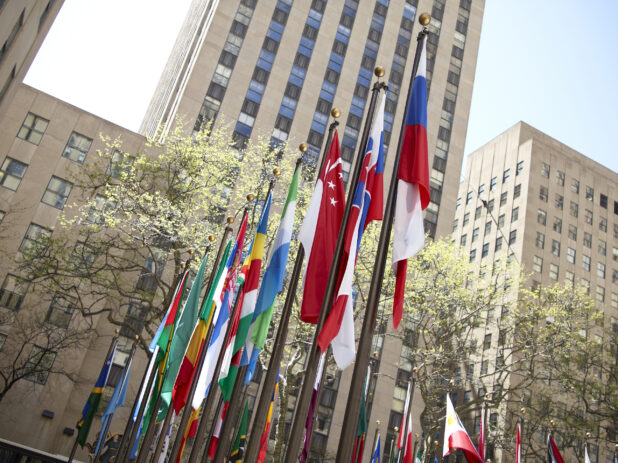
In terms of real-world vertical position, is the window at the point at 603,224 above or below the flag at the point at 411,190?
above

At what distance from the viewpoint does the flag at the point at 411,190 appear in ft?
24.3

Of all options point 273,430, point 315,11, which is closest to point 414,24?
point 315,11

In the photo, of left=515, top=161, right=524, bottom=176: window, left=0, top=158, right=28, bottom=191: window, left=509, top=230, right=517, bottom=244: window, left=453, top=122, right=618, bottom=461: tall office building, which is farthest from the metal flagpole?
left=515, top=161, right=524, bottom=176: window

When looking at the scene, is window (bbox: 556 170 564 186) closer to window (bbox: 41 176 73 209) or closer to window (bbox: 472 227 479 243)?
window (bbox: 472 227 479 243)

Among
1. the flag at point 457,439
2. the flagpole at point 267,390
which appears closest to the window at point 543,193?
the flag at point 457,439

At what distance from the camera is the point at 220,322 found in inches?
491

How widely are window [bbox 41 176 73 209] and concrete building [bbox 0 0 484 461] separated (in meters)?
0.14

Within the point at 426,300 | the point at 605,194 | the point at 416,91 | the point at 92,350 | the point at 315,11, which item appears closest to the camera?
the point at 416,91

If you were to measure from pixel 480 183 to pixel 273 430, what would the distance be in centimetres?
4484

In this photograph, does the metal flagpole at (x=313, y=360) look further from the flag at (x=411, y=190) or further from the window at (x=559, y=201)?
the window at (x=559, y=201)

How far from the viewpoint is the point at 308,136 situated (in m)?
50.2

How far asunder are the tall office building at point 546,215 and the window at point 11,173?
1681 inches

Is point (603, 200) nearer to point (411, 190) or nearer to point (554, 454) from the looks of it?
point (554, 454)

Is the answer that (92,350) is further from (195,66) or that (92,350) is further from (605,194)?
(605,194)
